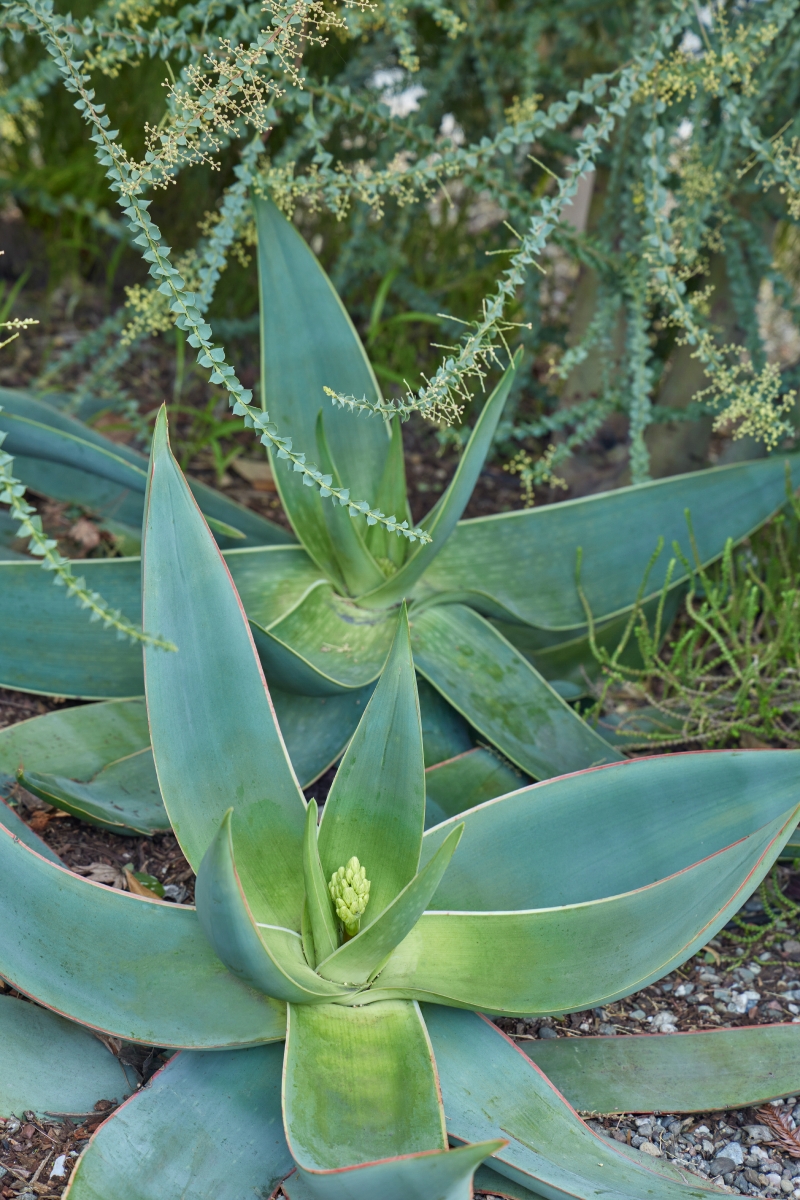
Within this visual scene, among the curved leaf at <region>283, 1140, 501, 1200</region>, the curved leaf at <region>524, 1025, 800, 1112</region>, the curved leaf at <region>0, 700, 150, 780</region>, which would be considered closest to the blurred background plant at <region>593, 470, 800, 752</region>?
the curved leaf at <region>524, 1025, 800, 1112</region>

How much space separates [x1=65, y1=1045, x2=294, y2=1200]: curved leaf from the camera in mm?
750

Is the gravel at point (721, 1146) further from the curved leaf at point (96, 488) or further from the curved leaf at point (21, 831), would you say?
the curved leaf at point (96, 488)

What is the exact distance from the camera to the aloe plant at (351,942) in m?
0.77

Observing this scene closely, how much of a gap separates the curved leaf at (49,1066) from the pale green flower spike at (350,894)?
246mm

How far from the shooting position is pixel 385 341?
6.68 ft

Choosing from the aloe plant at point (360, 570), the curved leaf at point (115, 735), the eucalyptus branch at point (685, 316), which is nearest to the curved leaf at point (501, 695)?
the aloe plant at point (360, 570)

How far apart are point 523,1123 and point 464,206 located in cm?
188

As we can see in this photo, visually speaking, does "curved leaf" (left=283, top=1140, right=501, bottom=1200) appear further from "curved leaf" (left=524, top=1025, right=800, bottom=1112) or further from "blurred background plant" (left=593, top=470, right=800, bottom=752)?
"blurred background plant" (left=593, top=470, right=800, bottom=752)

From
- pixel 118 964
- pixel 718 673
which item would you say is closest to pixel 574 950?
pixel 118 964

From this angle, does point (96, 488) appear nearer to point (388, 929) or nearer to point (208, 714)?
point (208, 714)

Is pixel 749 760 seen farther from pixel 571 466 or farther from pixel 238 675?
pixel 571 466

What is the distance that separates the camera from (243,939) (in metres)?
0.72

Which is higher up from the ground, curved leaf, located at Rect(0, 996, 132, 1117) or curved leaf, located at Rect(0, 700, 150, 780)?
curved leaf, located at Rect(0, 700, 150, 780)

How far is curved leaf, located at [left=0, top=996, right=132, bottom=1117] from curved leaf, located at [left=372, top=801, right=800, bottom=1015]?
26 centimetres
